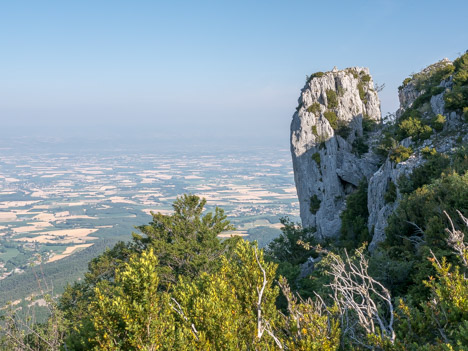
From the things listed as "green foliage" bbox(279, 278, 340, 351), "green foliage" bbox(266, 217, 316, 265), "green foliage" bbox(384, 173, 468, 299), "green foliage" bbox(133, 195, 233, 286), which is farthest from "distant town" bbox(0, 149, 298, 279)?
"green foliage" bbox(279, 278, 340, 351)

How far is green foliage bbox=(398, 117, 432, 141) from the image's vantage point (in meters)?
25.5

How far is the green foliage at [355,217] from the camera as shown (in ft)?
100

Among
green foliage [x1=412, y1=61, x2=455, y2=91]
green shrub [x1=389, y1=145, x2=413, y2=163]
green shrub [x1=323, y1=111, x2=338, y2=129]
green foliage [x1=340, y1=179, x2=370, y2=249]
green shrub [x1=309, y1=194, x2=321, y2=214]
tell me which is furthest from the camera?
green shrub [x1=309, y1=194, x2=321, y2=214]

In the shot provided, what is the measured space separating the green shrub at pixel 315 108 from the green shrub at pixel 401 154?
15.5 metres

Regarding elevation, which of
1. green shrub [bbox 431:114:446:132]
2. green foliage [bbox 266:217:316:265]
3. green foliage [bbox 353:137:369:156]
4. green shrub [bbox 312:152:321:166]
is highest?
green shrub [bbox 431:114:446:132]

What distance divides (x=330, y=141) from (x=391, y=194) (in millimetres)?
15332

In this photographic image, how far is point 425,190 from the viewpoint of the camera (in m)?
17.9

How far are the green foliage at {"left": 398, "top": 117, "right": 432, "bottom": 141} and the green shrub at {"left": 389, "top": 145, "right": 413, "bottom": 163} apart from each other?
5.50ft

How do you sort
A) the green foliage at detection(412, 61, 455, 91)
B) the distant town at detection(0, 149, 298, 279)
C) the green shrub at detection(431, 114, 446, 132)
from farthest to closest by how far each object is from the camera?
the distant town at detection(0, 149, 298, 279) → the green foliage at detection(412, 61, 455, 91) → the green shrub at detection(431, 114, 446, 132)

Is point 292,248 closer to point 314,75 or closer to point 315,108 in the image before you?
point 315,108

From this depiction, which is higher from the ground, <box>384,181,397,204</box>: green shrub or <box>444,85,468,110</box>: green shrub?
<box>444,85,468,110</box>: green shrub

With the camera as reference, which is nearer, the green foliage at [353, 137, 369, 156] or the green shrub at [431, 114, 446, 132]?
the green shrub at [431, 114, 446, 132]

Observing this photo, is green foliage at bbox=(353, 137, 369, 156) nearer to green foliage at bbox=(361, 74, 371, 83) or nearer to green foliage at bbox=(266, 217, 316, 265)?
green foliage at bbox=(361, 74, 371, 83)

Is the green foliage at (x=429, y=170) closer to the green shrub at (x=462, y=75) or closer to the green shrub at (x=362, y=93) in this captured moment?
the green shrub at (x=462, y=75)
